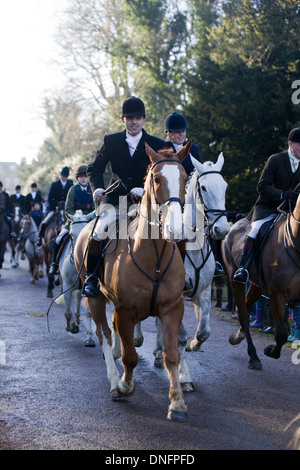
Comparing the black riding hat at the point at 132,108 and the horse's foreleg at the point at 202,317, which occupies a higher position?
the black riding hat at the point at 132,108

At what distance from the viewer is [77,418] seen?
5641mm

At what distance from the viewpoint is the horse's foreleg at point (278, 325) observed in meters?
7.36

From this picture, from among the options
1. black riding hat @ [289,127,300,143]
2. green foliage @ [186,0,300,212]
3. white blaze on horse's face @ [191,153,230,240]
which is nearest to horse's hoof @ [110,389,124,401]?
white blaze on horse's face @ [191,153,230,240]

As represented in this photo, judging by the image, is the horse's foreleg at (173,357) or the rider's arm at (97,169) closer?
the horse's foreleg at (173,357)

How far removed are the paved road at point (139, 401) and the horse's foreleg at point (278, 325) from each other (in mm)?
290

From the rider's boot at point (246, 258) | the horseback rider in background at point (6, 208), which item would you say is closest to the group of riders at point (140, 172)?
the rider's boot at point (246, 258)

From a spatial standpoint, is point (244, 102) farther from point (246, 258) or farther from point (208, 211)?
point (208, 211)

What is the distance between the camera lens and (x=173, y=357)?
561 cm

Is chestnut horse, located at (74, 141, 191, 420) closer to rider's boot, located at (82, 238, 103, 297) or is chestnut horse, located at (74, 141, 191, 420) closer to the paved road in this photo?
the paved road

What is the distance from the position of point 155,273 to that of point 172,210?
85 cm

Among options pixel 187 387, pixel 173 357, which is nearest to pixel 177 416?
pixel 173 357

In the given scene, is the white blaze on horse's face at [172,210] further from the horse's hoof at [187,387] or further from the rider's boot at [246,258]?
the rider's boot at [246,258]
